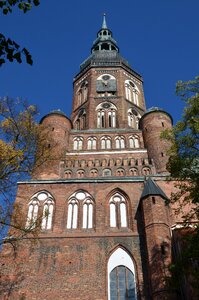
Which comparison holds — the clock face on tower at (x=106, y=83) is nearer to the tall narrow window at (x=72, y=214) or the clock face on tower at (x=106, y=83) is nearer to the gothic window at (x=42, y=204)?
the gothic window at (x=42, y=204)

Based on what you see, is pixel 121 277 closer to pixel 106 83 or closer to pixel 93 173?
pixel 93 173

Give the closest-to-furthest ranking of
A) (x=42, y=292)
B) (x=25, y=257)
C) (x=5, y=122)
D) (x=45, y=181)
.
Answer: (x=5, y=122)
(x=42, y=292)
(x=25, y=257)
(x=45, y=181)

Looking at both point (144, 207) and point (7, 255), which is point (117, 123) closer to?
point (144, 207)

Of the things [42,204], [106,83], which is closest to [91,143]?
[42,204]

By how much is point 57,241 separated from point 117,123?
1297cm

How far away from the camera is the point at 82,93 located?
30.6 metres

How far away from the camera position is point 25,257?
49.2 ft

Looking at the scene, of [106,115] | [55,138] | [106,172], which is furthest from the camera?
[106,115]

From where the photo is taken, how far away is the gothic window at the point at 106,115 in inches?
1047

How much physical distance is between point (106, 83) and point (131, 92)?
94.9 inches

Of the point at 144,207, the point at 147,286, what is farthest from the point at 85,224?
the point at 147,286

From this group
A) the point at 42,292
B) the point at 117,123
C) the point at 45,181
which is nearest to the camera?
the point at 42,292

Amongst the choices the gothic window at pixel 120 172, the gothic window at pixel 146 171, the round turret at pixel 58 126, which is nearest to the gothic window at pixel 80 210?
the gothic window at pixel 120 172

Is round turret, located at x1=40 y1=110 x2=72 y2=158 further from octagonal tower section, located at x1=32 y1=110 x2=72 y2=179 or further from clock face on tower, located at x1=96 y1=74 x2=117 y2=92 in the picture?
clock face on tower, located at x1=96 y1=74 x2=117 y2=92
